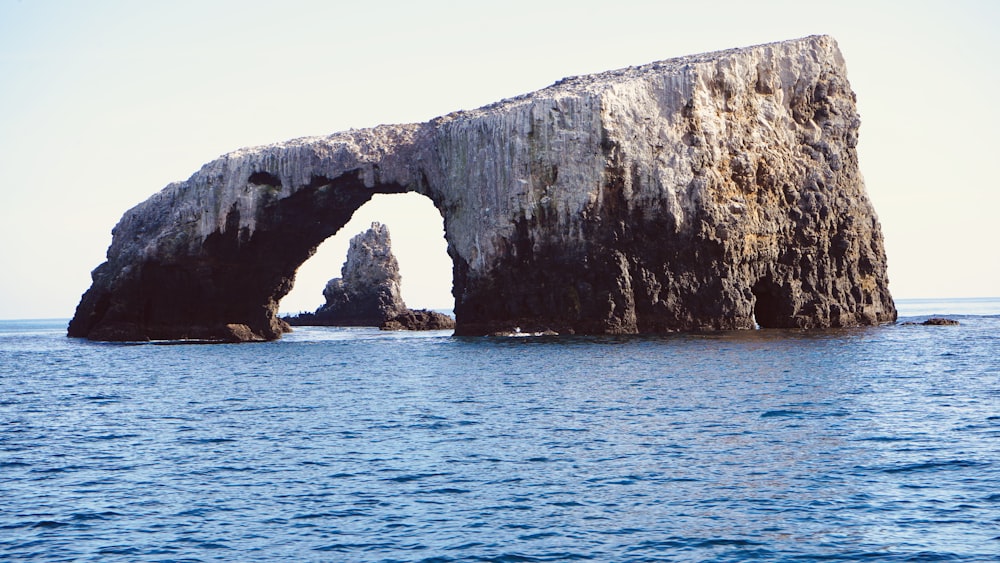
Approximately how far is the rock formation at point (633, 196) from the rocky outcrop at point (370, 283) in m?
39.7

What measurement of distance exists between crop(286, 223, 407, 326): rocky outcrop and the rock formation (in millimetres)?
39667

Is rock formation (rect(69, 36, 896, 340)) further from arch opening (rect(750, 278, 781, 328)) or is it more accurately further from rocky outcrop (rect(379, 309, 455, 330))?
rocky outcrop (rect(379, 309, 455, 330))

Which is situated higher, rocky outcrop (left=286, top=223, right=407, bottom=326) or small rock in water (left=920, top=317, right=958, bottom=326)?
rocky outcrop (left=286, top=223, right=407, bottom=326)

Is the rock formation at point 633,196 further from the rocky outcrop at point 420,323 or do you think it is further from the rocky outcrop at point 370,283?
the rocky outcrop at point 370,283

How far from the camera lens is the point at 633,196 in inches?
2192

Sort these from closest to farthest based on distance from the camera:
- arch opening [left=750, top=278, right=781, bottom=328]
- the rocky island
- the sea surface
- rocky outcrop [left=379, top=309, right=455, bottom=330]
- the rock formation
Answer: the sea surface → the rock formation → arch opening [left=750, top=278, right=781, bottom=328] → rocky outcrop [left=379, top=309, right=455, bottom=330] → the rocky island

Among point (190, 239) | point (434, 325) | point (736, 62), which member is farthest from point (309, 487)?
point (434, 325)

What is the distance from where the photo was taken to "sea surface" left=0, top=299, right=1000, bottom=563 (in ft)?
48.2

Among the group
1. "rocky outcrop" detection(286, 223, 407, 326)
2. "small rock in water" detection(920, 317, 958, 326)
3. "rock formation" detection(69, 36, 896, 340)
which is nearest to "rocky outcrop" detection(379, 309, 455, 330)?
"rocky outcrop" detection(286, 223, 407, 326)

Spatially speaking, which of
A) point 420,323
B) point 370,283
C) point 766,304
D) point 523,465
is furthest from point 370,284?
point 523,465

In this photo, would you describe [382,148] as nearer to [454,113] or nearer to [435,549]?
[454,113]

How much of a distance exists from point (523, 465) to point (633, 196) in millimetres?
37385

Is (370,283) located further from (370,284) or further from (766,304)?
(766,304)

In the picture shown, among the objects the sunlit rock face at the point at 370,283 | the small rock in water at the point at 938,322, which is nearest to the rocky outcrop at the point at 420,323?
the sunlit rock face at the point at 370,283
